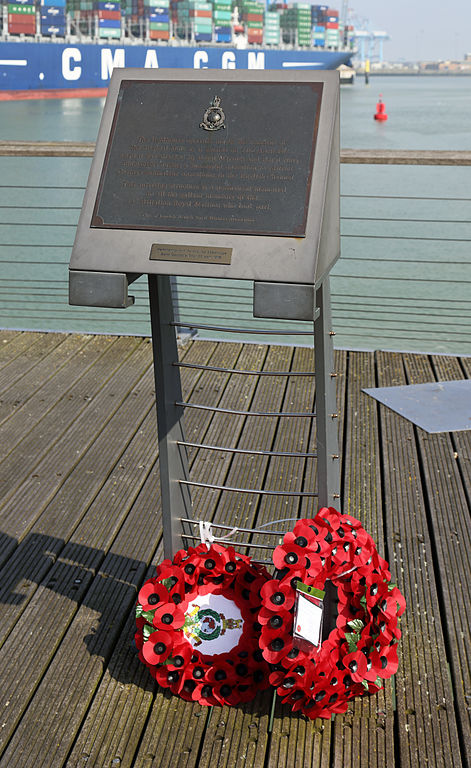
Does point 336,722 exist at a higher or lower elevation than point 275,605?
lower

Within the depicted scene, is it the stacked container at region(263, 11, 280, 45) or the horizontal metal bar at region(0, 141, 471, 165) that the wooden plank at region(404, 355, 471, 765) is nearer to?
the horizontal metal bar at region(0, 141, 471, 165)

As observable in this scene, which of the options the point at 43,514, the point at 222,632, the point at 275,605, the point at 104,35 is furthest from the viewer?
the point at 104,35

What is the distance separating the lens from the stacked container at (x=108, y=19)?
47.1 metres

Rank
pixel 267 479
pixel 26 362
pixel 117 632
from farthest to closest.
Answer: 1. pixel 26 362
2. pixel 267 479
3. pixel 117 632

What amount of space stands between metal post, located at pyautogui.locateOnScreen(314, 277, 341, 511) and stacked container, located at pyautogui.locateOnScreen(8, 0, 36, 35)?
148 feet

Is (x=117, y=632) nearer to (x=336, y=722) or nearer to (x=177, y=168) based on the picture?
(x=336, y=722)

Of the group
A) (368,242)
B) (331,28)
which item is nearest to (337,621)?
(368,242)

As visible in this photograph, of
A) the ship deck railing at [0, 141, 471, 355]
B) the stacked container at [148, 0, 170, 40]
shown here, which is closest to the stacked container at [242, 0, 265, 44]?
the stacked container at [148, 0, 170, 40]

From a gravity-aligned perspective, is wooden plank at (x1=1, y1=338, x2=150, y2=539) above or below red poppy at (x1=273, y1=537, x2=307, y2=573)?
below

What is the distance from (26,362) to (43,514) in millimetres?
1489

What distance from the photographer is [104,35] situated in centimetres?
4734

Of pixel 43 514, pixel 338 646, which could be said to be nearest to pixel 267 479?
pixel 43 514

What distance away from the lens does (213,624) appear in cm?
182

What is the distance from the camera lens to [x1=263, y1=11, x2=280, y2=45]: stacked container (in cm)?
6303
